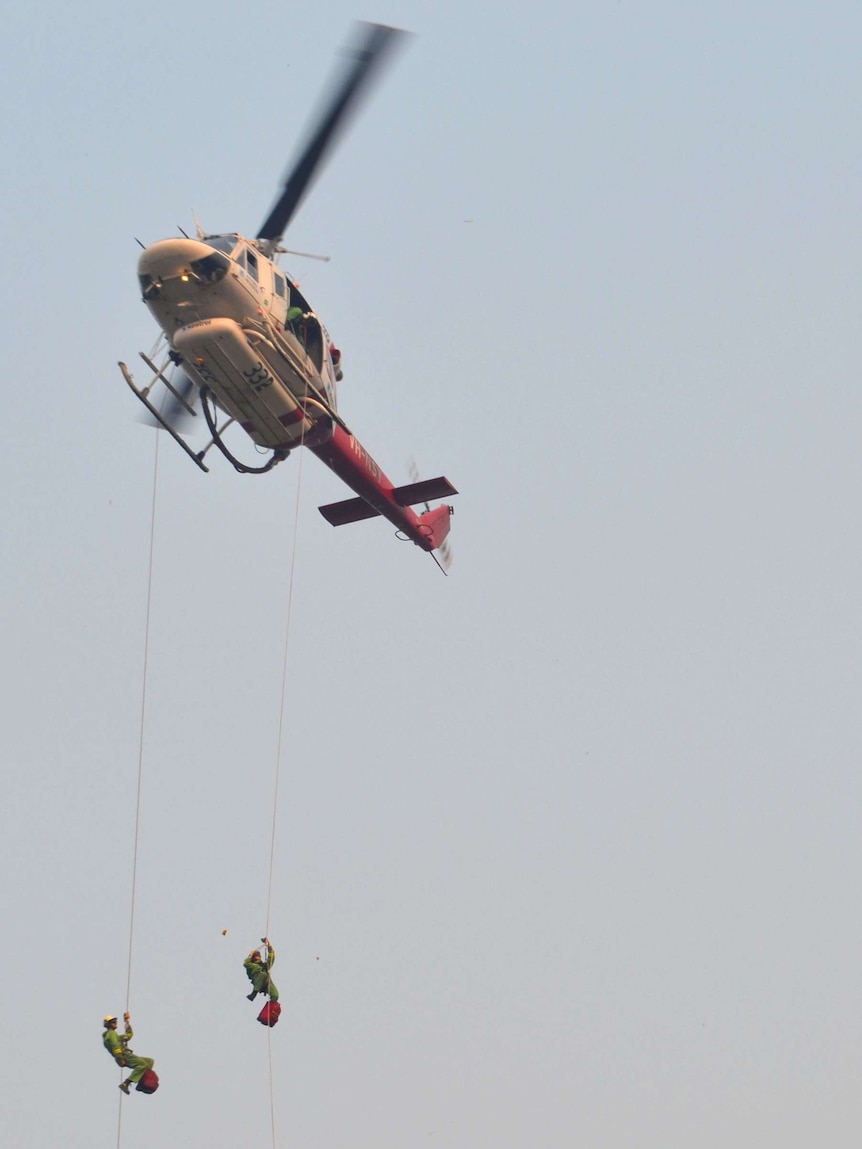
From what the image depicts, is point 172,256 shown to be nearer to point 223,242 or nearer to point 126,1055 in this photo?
point 223,242

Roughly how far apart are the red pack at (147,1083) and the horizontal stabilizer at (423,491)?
29.3 feet

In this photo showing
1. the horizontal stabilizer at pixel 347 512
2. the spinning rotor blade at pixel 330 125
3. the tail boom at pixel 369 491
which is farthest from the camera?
the horizontal stabilizer at pixel 347 512

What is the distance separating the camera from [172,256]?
67.8 feet

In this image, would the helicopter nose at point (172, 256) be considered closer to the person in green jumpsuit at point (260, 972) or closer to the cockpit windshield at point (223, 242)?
the cockpit windshield at point (223, 242)

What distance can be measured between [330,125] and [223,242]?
1.97 meters

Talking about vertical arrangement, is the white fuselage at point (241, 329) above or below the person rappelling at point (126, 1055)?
above

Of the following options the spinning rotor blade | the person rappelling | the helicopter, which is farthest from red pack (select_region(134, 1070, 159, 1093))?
the spinning rotor blade

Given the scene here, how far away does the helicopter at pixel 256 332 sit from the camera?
816 inches

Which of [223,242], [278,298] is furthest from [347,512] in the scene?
[223,242]

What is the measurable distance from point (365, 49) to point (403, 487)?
6.98 meters

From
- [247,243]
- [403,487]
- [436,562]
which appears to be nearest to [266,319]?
[247,243]

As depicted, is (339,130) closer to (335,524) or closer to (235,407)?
(235,407)

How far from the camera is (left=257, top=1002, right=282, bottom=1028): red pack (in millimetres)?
20859

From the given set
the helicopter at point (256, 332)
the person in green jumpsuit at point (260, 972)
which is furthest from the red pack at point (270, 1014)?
the helicopter at point (256, 332)
